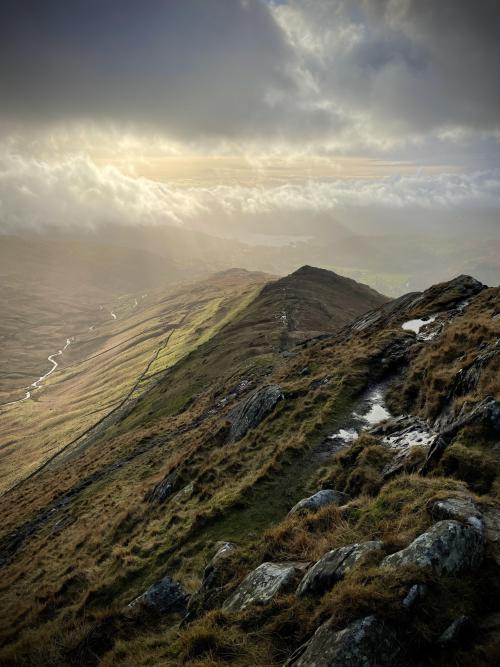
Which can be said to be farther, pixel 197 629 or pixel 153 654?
pixel 153 654

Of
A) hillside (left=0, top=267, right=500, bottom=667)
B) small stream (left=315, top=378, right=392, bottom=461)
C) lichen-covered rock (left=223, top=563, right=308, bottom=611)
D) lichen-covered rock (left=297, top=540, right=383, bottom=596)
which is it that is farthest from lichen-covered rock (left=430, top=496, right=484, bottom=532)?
small stream (left=315, top=378, right=392, bottom=461)

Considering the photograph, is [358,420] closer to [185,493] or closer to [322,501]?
[322,501]

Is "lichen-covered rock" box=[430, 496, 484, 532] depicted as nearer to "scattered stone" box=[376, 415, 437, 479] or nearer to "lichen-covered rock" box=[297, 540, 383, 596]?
"lichen-covered rock" box=[297, 540, 383, 596]

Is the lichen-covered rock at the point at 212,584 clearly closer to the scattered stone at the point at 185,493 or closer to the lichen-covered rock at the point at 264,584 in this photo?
the lichen-covered rock at the point at 264,584

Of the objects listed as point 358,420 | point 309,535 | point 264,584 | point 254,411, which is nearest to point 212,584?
point 264,584

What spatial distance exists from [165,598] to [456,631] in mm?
11728

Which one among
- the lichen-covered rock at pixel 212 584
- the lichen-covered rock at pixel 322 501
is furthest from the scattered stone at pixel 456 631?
the lichen-covered rock at pixel 322 501

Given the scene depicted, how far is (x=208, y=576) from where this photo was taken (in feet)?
47.8

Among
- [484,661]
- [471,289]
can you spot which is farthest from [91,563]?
[471,289]

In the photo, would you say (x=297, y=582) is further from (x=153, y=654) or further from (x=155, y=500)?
(x=155, y=500)

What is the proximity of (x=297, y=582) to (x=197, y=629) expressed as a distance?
2.92m

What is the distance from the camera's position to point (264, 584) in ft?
37.7

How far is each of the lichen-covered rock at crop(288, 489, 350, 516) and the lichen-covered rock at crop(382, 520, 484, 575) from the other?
6.30 m

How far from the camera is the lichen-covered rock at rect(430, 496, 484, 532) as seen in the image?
969cm
